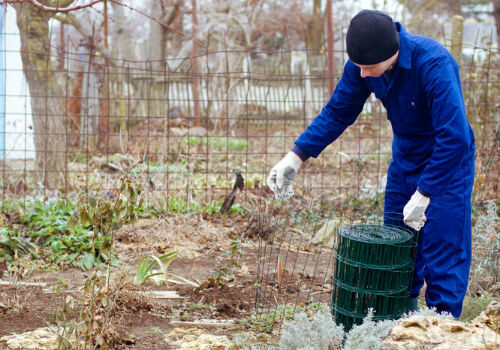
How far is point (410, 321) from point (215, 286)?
6.58ft

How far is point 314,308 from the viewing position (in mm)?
3686

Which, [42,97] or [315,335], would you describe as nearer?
[315,335]

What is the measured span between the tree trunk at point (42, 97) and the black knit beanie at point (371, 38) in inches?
190

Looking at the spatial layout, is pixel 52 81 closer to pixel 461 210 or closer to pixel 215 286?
pixel 215 286

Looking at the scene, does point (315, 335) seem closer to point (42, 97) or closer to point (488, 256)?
point (488, 256)

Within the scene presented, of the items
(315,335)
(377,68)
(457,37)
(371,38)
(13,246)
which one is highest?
(457,37)

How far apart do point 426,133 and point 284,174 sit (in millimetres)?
833

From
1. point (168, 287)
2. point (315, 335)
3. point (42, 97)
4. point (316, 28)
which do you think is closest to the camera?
point (315, 335)

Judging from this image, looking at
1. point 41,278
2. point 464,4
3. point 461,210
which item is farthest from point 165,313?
point 464,4

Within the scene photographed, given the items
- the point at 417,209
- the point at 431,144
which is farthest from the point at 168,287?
the point at 431,144

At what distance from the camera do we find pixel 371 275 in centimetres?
263

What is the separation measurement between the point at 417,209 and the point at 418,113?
21.2 inches

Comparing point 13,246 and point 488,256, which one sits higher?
point 488,256

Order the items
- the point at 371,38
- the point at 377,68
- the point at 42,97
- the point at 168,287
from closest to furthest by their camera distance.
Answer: the point at 371,38
the point at 377,68
the point at 168,287
the point at 42,97
